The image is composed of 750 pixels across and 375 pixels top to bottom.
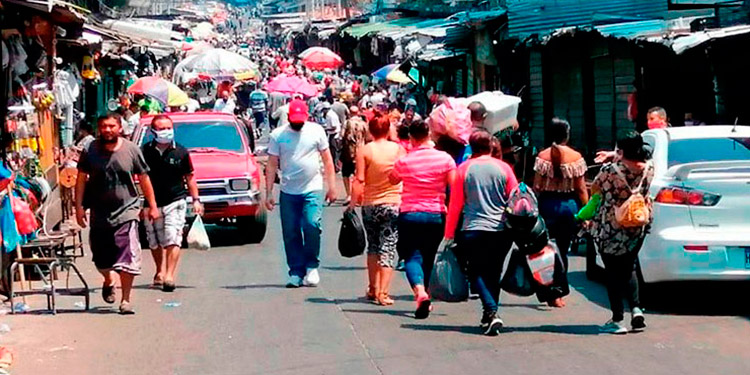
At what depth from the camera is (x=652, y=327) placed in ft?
33.7

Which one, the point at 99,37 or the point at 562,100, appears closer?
the point at 99,37

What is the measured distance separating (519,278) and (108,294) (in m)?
4.05

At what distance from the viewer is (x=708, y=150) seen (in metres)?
11.5

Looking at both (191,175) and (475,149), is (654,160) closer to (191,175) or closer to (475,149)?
(475,149)

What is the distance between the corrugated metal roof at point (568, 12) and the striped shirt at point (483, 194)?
502 inches

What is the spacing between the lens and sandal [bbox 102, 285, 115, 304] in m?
11.9

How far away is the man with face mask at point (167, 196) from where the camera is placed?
12.9 m

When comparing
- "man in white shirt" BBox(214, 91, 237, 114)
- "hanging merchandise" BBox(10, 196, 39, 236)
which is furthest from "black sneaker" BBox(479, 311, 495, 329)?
"man in white shirt" BBox(214, 91, 237, 114)

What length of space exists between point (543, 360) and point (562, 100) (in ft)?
50.9

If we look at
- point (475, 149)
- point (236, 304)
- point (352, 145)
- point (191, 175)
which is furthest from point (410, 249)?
point (352, 145)

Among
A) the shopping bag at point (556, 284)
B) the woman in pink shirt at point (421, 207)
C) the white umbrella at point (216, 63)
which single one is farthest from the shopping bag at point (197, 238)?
the white umbrella at point (216, 63)

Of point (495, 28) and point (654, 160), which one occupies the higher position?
point (495, 28)

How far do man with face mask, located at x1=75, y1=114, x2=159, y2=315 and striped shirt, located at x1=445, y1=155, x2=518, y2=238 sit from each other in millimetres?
2977

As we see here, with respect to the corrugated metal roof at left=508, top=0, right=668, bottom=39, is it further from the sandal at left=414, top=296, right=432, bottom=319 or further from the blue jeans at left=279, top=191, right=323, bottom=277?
the sandal at left=414, top=296, right=432, bottom=319
